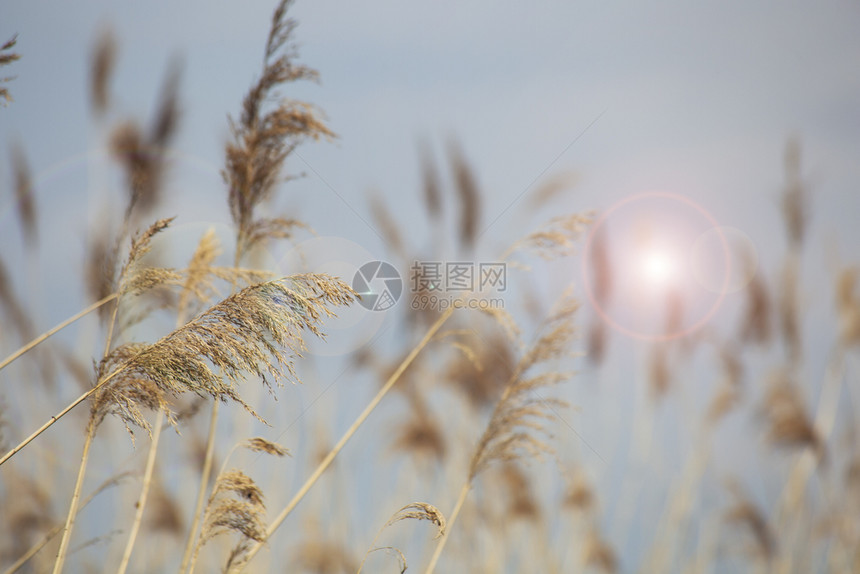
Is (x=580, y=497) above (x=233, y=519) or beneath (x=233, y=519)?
beneath

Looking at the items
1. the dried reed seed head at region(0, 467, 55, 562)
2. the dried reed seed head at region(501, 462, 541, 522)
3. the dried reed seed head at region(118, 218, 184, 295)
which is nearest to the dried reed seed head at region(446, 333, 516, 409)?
the dried reed seed head at region(501, 462, 541, 522)

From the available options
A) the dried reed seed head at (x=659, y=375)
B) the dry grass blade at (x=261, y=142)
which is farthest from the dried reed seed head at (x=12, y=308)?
the dried reed seed head at (x=659, y=375)

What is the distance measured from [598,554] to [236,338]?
5.13 m

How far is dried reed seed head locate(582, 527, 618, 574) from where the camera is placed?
5.57 m

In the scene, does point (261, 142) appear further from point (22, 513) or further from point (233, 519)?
point (22, 513)

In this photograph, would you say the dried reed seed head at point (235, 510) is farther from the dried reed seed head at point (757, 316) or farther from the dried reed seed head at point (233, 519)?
the dried reed seed head at point (757, 316)

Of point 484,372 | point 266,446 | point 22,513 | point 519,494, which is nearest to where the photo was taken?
point 266,446

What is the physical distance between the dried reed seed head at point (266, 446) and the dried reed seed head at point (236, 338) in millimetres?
509

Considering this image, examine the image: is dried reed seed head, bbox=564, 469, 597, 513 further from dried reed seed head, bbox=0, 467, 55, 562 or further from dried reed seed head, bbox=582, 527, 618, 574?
dried reed seed head, bbox=0, 467, 55, 562

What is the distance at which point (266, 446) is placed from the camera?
2246 millimetres

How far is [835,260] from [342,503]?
5.33 metres

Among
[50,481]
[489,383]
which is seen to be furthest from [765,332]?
[50,481]

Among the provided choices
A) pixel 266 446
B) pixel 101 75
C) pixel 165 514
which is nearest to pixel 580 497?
pixel 165 514

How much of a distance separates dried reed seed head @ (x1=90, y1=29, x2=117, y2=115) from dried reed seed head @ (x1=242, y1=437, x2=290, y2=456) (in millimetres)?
3459
